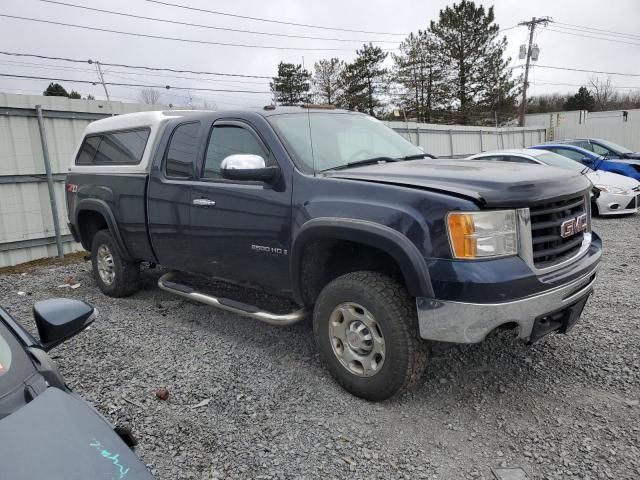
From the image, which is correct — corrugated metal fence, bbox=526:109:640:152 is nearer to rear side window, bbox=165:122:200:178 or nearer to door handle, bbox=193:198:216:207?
rear side window, bbox=165:122:200:178

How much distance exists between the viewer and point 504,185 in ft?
9.20

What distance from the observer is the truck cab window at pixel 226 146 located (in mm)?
3861

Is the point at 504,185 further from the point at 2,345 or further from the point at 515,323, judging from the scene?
the point at 2,345

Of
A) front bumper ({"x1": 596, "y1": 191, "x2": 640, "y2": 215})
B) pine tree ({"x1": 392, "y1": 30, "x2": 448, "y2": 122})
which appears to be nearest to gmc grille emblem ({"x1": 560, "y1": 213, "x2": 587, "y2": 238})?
front bumper ({"x1": 596, "y1": 191, "x2": 640, "y2": 215})

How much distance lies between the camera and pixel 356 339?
3.19m

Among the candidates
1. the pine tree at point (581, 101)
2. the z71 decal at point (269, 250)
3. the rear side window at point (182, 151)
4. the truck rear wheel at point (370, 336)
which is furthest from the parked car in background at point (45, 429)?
the pine tree at point (581, 101)

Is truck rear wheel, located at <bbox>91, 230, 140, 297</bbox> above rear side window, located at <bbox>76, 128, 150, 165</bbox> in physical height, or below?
below

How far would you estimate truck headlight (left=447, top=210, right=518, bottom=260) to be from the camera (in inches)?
106

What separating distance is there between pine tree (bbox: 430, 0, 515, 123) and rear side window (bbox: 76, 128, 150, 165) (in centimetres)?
3585

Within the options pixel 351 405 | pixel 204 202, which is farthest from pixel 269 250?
pixel 351 405

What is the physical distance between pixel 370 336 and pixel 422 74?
38120 millimetres

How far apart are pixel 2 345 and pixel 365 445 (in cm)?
193

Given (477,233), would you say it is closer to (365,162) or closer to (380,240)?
(380,240)

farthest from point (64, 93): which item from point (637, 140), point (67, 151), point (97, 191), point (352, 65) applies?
point (637, 140)
